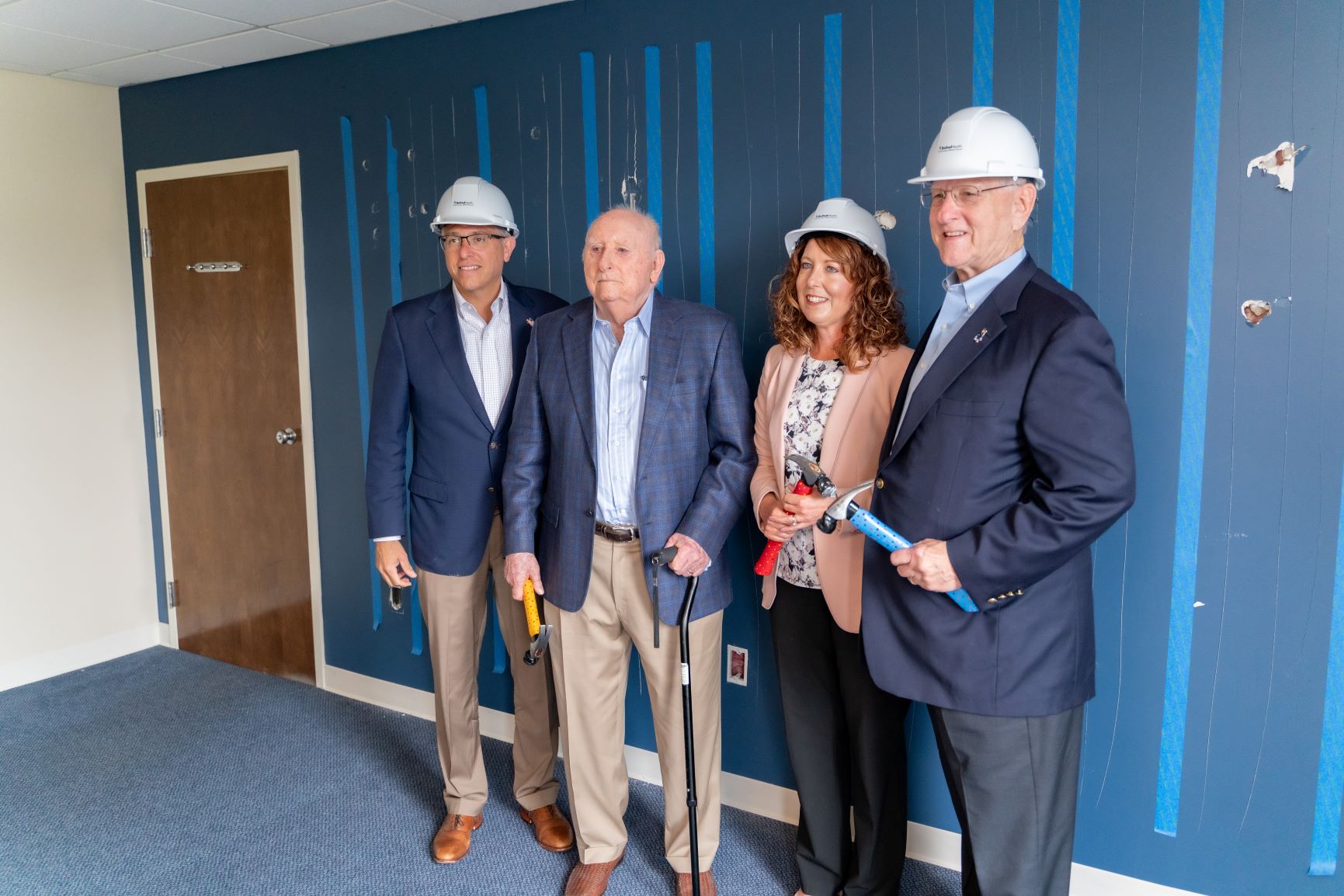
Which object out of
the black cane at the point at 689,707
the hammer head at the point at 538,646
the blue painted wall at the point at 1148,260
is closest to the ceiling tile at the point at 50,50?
the blue painted wall at the point at 1148,260

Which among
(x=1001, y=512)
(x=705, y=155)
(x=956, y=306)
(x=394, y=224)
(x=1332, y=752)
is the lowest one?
(x=1332, y=752)

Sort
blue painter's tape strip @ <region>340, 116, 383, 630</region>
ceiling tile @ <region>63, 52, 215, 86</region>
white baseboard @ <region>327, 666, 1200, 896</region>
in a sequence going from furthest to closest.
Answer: ceiling tile @ <region>63, 52, 215, 86</region> < blue painter's tape strip @ <region>340, 116, 383, 630</region> < white baseboard @ <region>327, 666, 1200, 896</region>

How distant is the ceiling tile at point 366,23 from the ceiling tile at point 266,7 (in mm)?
49

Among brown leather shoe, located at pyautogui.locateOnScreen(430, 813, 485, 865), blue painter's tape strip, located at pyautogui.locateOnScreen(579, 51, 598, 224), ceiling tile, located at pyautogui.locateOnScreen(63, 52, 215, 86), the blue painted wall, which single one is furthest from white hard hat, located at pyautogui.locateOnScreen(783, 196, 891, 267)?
ceiling tile, located at pyautogui.locateOnScreen(63, 52, 215, 86)

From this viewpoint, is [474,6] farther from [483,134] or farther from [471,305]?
[471,305]

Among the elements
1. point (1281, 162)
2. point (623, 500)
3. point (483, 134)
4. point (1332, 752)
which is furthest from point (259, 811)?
point (1281, 162)

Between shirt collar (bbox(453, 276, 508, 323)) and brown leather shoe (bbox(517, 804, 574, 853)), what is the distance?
1.46 m

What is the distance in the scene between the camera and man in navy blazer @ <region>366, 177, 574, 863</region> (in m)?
2.60

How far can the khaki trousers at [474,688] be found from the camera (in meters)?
2.72

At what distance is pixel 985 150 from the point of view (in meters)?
1.81

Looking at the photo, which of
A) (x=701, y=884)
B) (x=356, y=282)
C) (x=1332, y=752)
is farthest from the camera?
(x=356, y=282)

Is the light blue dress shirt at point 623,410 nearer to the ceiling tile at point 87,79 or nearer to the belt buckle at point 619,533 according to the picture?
the belt buckle at point 619,533

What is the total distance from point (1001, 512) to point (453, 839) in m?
1.81

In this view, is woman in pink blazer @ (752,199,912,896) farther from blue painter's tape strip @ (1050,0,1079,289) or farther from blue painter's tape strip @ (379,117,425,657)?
blue painter's tape strip @ (379,117,425,657)
